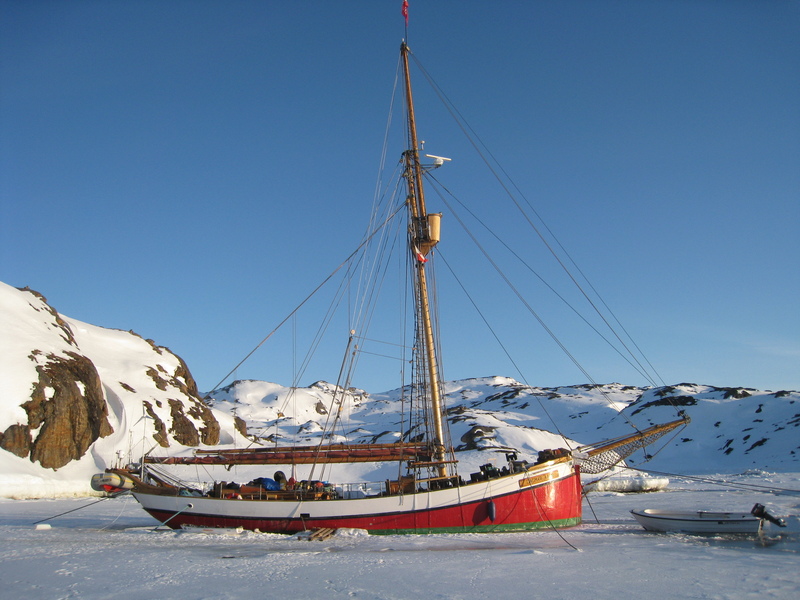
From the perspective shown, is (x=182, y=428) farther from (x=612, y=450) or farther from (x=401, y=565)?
(x=401, y=565)

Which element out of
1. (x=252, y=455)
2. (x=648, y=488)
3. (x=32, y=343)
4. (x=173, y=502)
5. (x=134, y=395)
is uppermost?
(x=32, y=343)

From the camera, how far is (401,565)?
14250mm

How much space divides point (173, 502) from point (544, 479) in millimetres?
15377

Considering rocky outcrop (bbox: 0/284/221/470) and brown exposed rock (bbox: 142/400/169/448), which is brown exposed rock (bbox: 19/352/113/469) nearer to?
rocky outcrop (bbox: 0/284/221/470)

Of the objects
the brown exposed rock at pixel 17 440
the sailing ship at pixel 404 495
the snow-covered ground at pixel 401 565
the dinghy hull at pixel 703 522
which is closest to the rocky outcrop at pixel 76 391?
the brown exposed rock at pixel 17 440

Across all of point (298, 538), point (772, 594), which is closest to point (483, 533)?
point (298, 538)

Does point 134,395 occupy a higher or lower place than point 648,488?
higher

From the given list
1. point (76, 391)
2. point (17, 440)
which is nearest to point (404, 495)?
point (17, 440)

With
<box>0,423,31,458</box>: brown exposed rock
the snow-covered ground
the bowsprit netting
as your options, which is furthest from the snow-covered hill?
the snow-covered ground

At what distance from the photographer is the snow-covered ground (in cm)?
1134

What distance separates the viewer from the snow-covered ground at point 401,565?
37.2 ft

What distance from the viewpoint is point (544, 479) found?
21484mm

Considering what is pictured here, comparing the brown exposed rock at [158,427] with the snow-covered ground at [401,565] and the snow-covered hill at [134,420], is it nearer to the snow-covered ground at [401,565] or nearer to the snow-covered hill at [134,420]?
the snow-covered hill at [134,420]

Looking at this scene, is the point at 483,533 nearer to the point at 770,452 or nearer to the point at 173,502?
the point at 173,502
